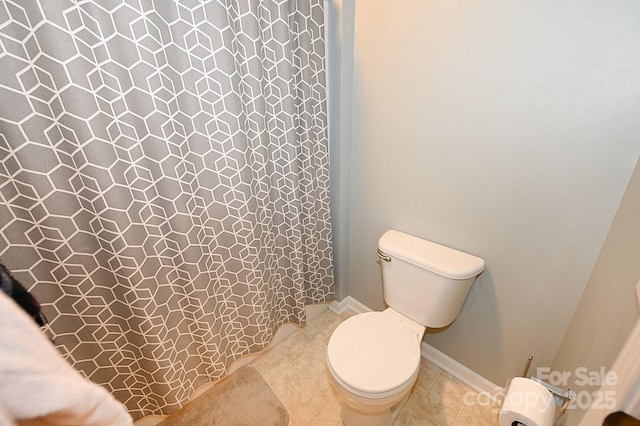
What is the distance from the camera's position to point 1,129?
2.14 feet

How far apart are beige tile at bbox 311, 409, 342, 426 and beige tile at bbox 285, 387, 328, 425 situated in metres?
0.02

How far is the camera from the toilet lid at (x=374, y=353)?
3.05 ft

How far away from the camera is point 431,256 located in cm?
114

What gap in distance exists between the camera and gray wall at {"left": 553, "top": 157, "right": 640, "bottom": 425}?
1.75 ft

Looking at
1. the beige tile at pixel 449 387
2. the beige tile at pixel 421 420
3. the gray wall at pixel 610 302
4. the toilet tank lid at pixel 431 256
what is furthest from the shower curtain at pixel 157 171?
the gray wall at pixel 610 302

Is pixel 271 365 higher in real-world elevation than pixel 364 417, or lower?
lower

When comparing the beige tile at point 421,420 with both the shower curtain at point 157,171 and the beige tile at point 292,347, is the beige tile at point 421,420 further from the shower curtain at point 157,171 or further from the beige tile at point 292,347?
the shower curtain at point 157,171

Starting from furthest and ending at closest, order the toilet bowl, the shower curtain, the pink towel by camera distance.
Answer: the toilet bowl → the shower curtain → the pink towel

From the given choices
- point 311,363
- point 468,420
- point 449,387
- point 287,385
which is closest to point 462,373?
point 449,387

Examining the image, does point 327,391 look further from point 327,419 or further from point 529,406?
point 529,406

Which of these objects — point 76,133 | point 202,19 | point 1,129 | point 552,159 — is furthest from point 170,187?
point 552,159

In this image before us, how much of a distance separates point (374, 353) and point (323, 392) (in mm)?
506

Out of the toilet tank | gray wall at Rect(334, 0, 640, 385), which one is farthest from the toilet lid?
gray wall at Rect(334, 0, 640, 385)

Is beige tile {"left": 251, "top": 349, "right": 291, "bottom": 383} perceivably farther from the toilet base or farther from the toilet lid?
the toilet lid
